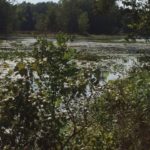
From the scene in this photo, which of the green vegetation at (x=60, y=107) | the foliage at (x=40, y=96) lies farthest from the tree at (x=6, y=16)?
the foliage at (x=40, y=96)

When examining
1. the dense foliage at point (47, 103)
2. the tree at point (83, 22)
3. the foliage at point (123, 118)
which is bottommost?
the tree at point (83, 22)

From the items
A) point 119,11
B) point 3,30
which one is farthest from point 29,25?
point 119,11

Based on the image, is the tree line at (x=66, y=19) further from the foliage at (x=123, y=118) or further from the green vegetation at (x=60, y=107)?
the green vegetation at (x=60, y=107)

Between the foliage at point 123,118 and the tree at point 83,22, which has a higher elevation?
the foliage at point 123,118

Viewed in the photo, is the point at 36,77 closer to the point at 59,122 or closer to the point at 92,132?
the point at 59,122

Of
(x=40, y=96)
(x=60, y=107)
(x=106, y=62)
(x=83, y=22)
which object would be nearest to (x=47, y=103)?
(x=40, y=96)

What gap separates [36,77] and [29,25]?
12306 centimetres

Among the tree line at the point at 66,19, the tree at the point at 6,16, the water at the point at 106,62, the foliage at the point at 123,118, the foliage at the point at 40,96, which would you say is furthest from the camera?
the tree line at the point at 66,19

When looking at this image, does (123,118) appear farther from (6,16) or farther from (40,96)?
(6,16)

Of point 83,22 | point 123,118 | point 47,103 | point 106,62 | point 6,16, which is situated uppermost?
point 47,103

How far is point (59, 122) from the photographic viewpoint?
13.9 ft

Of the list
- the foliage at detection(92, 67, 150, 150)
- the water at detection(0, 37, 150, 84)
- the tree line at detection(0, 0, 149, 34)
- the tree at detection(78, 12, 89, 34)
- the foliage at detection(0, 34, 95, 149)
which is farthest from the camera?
the tree at detection(78, 12, 89, 34)

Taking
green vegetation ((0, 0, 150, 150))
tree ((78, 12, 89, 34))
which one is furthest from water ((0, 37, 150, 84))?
tree ((78, 12, 89, 34))

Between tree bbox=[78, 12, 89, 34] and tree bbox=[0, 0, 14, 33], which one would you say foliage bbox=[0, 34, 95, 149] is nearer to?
tree bbox=[0, 0, 14, 33]
